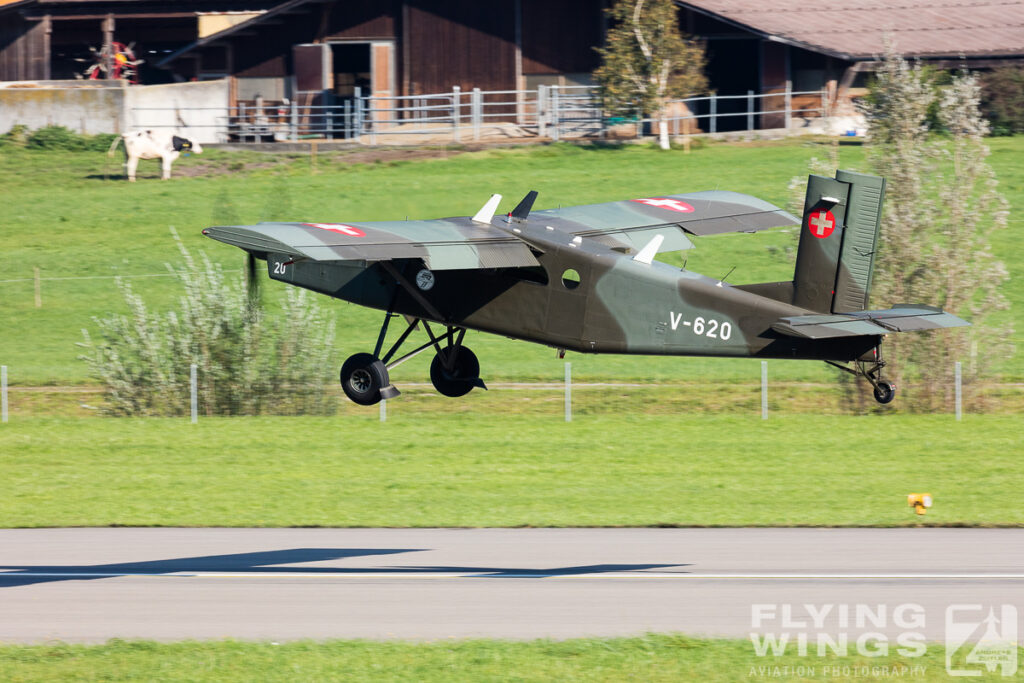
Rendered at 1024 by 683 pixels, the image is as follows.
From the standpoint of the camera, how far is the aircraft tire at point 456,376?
21734mm

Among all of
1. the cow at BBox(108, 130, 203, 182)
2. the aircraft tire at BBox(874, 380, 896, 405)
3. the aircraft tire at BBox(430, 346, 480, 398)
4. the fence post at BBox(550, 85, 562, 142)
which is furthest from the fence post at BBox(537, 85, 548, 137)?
the aircraft tire at BBox(874, 380, 896, 405)

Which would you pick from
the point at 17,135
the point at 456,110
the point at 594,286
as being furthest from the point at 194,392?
the point at 17,135

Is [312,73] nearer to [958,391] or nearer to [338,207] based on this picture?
[338,207]

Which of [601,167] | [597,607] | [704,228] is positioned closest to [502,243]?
[704,228]

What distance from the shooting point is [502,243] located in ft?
68.0

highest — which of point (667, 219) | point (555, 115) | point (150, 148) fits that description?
point (555, 115)

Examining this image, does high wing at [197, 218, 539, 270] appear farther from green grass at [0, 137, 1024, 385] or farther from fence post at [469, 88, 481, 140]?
fence post at [469, 88, 481, 140]

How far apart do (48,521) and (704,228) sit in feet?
53.1

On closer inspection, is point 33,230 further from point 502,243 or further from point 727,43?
point 502,243

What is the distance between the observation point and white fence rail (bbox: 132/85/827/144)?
67.8 m

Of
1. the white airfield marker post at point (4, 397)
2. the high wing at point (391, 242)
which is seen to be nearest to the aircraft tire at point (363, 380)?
the high wing at point (391, 242)

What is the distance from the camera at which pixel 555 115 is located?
68000mm

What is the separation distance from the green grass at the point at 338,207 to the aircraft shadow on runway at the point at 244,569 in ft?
58.6

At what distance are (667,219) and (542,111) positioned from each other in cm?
4562
